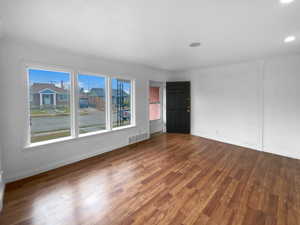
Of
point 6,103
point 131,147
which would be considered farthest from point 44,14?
point 131,147

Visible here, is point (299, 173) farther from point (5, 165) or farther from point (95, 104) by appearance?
point (5, 165)

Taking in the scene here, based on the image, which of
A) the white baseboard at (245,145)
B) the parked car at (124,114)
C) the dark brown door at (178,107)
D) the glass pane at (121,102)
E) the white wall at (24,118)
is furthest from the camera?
the dark brown door at (178,107)

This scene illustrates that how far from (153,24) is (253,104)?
3.62 metres

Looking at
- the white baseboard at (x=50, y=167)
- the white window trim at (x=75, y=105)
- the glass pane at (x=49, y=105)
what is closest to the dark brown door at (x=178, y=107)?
the white window trim at (x=75, y=105)

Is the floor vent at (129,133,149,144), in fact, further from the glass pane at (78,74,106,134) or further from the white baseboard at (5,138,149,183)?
the glass pane at (78,74,106,134)

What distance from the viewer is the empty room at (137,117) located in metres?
1.74

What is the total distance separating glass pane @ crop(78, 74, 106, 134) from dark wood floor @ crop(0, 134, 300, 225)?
0.85 metres

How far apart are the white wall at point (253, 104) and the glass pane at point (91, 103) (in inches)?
134

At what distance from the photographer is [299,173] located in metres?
2.72

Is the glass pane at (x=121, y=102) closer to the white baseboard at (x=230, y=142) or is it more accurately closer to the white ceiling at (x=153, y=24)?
the white ceiling at (x=153, y=24)

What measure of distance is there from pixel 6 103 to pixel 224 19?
142 inches

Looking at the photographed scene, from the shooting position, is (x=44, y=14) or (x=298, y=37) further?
(x=298, y=37)

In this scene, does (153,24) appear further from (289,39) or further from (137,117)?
(137,117)

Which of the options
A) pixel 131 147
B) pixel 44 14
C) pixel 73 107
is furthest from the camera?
pixel 131 147
